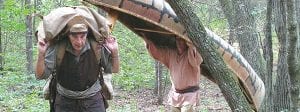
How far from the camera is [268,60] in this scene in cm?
687

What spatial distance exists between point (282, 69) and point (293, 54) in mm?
1339

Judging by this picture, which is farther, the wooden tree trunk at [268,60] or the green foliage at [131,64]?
the green foliage at [131,64]

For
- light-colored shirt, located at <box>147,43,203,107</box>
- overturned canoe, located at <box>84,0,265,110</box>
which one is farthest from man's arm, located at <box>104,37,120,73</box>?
light-colored shirt, located at <box>147,43,203,107</box>

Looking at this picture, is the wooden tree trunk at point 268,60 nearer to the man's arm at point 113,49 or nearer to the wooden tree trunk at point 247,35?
the wooden tree trunk at point 247,35

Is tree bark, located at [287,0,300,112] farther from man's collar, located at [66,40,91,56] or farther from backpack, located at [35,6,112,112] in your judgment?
man's collar, located at [66,40,91,56]

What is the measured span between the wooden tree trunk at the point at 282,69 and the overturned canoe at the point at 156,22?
61 cm

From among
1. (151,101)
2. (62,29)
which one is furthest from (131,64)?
(62,29)

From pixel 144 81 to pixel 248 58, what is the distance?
9.86 meters

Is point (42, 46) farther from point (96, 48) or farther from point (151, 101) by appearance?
point (151, 101)

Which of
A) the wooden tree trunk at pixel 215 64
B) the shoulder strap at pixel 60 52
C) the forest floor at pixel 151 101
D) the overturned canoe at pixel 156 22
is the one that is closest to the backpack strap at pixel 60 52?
the shoulder strap at pixel 60 52

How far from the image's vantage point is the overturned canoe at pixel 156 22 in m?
5.20

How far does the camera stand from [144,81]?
17.3 m

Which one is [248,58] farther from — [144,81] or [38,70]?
[144,81]

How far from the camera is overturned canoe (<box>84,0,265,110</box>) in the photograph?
5198 millimetres
